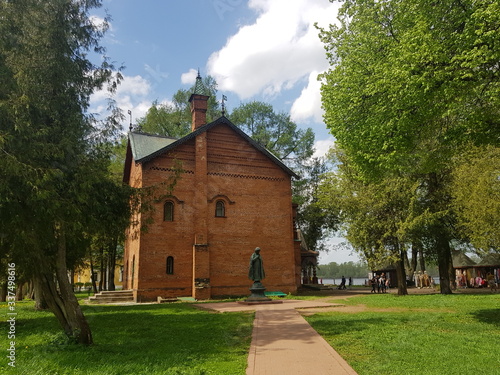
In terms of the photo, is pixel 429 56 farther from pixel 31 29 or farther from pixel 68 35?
pixel 31 29

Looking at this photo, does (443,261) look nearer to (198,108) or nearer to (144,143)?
(198,108)

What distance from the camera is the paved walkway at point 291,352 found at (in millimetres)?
6195

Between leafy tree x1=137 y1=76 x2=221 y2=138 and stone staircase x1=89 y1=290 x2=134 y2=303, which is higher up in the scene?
leafy tree x1=137 y1=76 x2=221 y2=138

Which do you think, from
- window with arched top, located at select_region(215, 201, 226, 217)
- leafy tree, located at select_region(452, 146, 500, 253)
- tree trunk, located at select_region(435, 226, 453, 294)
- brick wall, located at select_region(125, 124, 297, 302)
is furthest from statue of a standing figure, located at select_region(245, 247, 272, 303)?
tree trunk, located at select_region(435, 226, 453, 294)

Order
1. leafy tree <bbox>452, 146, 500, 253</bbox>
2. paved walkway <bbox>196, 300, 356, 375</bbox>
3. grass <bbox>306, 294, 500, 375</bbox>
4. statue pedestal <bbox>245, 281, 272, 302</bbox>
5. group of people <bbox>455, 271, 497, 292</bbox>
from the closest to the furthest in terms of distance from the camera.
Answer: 1. paved walkway <bbox>196, 300, 356, 375</bbox>
2. grass <bbox>306, 294, 500, 375</bbox>
3. statue pedestal <bbox>245, 281, 272, 302</bbox>
4. leafy tree <bbox>452, 146, 500, 253</bbox>
5. group of people <bbox>455, 271, 497, 292</bbox>

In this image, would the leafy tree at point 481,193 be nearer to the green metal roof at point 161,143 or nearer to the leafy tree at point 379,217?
the leafy tree at point 379,217

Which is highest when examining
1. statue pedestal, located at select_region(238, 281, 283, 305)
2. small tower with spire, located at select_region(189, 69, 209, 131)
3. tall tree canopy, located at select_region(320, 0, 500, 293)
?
small tower with spire, located at select_region(189, 69, 209, 131)

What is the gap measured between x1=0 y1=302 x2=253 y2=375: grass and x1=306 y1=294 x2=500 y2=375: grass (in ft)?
7.12

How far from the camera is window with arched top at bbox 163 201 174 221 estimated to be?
23.2 meters

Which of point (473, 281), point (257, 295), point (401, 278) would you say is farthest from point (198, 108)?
point (473, 281)

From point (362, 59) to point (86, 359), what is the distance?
11276 mm

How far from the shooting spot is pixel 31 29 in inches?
361

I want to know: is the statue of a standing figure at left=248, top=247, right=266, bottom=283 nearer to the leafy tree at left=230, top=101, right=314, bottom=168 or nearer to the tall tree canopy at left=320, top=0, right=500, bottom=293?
the tall tree canopy at left=320, top=0, right=500, bottom=293

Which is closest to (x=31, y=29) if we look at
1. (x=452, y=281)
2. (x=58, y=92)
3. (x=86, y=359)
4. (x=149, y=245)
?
(x=58, y=92)
